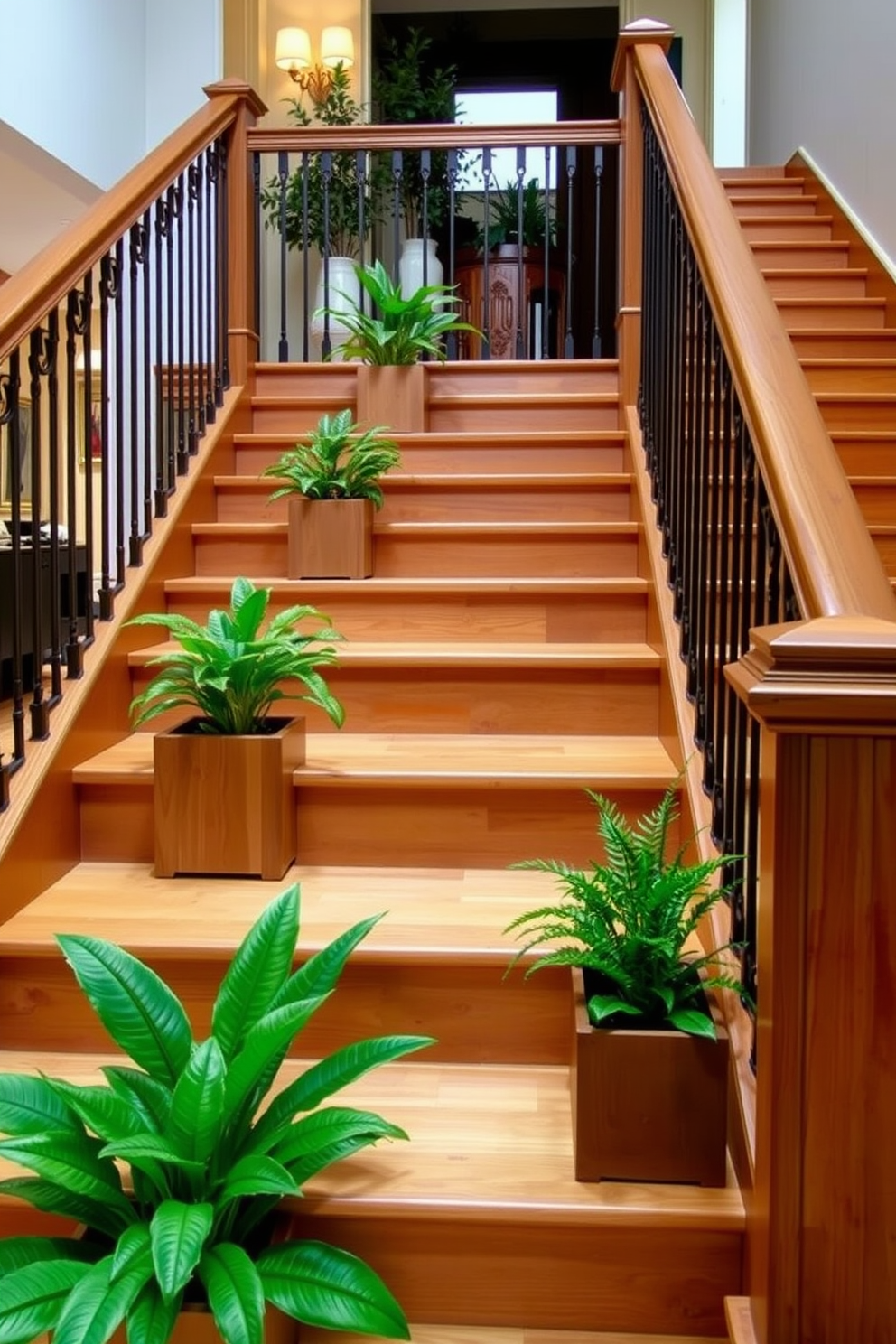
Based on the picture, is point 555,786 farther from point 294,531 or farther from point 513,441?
point 513,441

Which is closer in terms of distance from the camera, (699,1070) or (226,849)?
(699,1070)

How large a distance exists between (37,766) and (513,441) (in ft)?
5.79

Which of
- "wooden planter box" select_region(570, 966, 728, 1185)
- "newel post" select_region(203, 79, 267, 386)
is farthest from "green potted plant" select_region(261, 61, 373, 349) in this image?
"wooden planter box" select_region(570, 966, 728, 1185)

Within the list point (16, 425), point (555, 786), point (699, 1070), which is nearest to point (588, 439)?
point (555, 786)

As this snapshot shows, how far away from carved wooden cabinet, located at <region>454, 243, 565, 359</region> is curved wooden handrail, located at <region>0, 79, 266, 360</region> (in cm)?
183

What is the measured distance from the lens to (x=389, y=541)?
2854 millimetres

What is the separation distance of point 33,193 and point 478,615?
3.18 m

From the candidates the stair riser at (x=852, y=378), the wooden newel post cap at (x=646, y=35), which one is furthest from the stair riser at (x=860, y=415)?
the wooden newel post cap at (x=646, y=35)

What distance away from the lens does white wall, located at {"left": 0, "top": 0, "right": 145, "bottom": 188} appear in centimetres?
377

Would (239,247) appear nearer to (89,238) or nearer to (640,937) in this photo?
(89,238)

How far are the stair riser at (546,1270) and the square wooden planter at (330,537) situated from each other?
5.46ft

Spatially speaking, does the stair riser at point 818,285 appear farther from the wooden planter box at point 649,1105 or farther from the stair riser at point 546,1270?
the stair riser at point 546,1270

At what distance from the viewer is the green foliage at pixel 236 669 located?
1.88 meters

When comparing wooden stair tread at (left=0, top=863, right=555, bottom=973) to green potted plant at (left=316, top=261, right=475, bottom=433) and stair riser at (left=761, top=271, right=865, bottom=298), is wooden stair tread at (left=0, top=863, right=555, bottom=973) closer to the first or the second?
green potted plant at (left=316, top=261, right=475, bottom=433)
